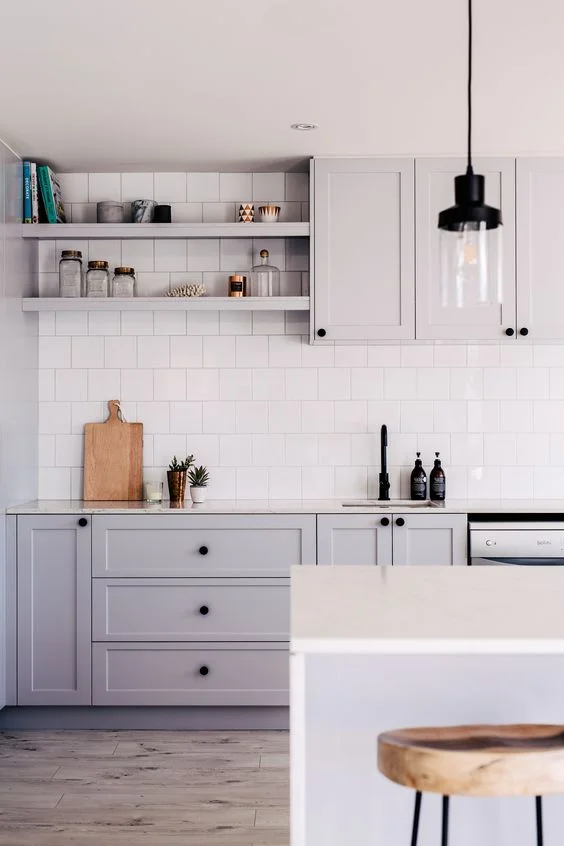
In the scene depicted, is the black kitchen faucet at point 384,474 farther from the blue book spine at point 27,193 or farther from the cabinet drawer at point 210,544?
the blue book spine at point 27,193

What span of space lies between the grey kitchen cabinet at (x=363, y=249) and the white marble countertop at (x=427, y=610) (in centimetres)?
186

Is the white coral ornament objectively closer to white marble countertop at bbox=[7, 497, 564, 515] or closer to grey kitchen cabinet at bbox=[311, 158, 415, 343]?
grey kitchen cabinet at bbox=[311, 158, 415, 343]

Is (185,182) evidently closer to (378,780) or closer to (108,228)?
(108,228)

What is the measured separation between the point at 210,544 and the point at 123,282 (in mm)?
1333

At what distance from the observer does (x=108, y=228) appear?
4223 millimetres

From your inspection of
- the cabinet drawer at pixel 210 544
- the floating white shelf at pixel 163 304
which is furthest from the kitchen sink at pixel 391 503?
the floating white shelf at pixel 163 304

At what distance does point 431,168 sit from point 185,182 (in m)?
1.21

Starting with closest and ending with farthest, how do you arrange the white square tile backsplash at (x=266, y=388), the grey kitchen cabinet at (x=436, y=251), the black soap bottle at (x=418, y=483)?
the grey kitchen cabinet at (x=436, y=251), the black soap bottle at (x=418, y=483), the white square tile backsplash at (x=266, y=388)

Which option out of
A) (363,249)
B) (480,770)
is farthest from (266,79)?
(480,770)

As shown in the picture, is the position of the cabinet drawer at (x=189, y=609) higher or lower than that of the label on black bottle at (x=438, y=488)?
lower

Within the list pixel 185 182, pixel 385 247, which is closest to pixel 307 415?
pixel 385 247

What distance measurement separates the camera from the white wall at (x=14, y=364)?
3.88 meters

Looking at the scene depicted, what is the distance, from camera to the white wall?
3.88 metres

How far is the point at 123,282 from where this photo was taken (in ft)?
14.0
